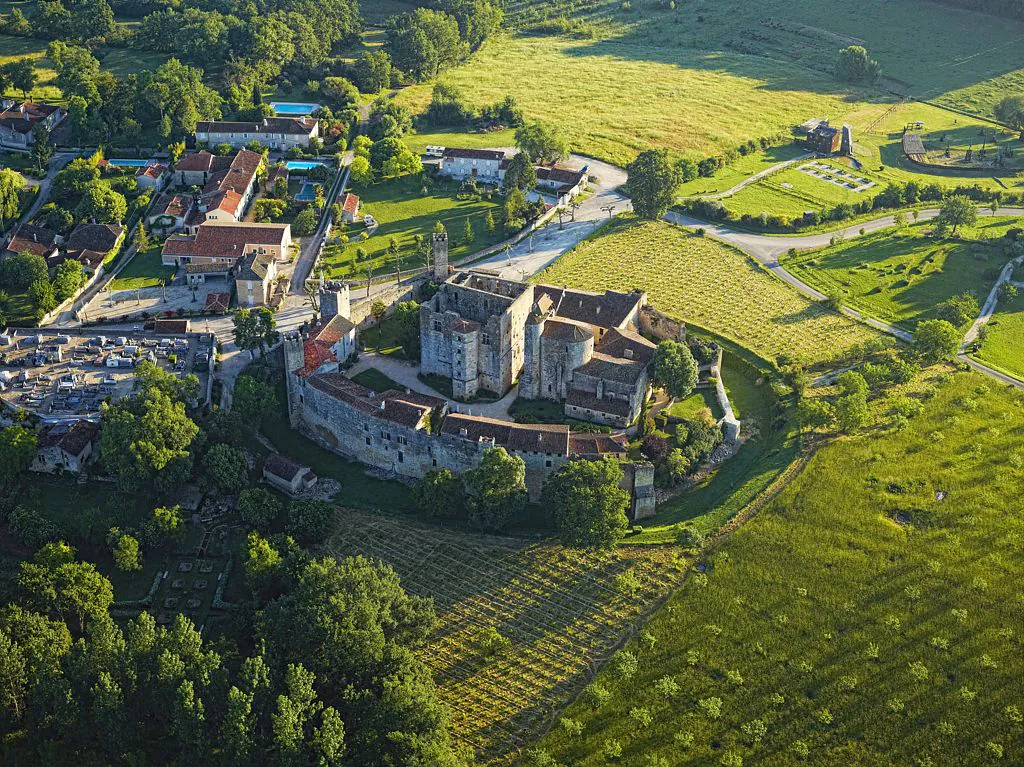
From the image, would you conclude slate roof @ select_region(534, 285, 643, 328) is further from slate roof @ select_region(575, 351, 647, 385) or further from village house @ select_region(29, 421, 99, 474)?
village house @ select_region(29, 421, 99, 474)

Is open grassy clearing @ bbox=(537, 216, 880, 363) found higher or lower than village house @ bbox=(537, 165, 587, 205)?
lower

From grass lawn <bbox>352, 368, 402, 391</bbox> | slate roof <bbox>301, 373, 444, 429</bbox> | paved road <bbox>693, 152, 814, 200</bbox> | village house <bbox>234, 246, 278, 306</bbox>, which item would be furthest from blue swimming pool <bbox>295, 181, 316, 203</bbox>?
paved road <bbox>693, 152, 814, 200</bbox>

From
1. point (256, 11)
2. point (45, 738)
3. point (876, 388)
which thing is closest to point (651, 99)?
point (256, 11)

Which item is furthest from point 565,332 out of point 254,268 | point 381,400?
point 254,268

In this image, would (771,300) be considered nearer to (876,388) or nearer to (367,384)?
(876,388)

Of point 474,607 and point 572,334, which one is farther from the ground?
point 572,334

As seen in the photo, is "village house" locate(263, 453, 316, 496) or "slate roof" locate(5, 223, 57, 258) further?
"slate roof" locate(5, 223, 57, 258)

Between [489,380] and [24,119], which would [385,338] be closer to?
[489,380]
